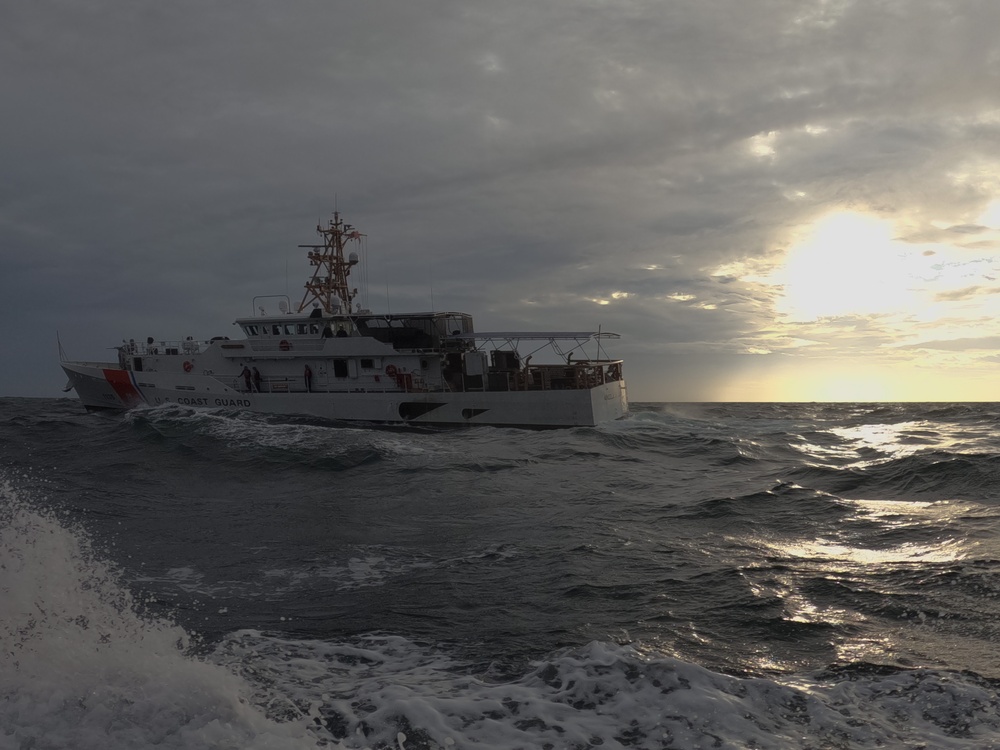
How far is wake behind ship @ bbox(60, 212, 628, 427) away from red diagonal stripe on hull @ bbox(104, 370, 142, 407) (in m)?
1.15

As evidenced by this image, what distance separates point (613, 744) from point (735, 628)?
253 centimetres

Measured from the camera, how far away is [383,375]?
3259cm

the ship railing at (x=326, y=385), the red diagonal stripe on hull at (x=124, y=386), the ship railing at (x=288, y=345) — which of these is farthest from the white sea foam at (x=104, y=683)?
the red diagonal stripe on hull at (x=124, y=386)

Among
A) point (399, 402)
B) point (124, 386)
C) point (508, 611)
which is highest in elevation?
point (124, 386)

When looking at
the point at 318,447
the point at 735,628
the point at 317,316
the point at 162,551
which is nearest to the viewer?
the point at 735,628

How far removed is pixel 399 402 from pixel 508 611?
24818 millimetres

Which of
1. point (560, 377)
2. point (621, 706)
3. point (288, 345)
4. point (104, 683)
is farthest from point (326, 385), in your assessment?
point (621, 706)

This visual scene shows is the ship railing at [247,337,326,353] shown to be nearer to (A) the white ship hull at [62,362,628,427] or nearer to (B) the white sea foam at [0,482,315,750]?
(A) the white ship hull at [62,362,628,427]

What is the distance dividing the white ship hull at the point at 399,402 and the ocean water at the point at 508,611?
44.7ft

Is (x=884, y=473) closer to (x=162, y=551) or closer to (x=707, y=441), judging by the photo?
(x=707, y=441)

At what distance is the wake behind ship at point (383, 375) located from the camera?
3114 centimetres

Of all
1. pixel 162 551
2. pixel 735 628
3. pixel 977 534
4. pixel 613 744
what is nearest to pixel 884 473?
pixel 977 534

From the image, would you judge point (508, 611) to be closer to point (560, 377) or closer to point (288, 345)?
point (560, 377)

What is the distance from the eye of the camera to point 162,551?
10461 millimetres
